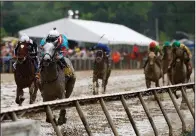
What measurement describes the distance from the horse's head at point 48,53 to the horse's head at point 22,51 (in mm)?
2480

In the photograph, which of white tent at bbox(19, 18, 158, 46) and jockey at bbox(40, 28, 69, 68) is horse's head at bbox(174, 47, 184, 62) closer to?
jockey at bbox(40, 28, 69, 68)

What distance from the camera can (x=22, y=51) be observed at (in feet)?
43.3

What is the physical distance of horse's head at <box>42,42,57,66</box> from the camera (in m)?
10.6

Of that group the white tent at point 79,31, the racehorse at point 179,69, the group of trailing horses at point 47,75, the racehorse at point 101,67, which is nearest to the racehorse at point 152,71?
the racehorse at point 101,67

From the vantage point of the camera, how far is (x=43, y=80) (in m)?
11.0

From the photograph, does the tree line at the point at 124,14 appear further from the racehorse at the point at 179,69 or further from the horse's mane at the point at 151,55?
the racehorse at the point at 179,69

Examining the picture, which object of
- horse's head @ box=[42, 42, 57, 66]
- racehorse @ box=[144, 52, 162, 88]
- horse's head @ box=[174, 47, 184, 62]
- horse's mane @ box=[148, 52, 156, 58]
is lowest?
racehorse @ box=[144, 52, 162, 88]

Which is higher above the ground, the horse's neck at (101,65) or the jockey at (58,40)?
the jockey at (58,40)

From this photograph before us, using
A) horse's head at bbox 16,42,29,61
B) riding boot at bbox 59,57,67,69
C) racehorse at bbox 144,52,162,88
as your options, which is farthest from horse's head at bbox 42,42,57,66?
racehorse at bbox 144,52,162,88

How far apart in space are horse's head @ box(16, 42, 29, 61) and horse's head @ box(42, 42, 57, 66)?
2.48 meters

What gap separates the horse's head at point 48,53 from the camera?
1059 cm

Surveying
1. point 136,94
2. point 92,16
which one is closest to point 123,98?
point 136,94

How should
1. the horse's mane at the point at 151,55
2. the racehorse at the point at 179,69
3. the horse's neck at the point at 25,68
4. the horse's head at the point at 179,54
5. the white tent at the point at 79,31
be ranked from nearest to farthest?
the horse's neck at the point at 25,68 < the horse's head at the point at 179,54 < the racehorse at the point at 179,69 < the horse's mane at the point at 151,55 < the white tent at the point at 79,31

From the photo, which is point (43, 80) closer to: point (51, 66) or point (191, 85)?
point (51, 66)
